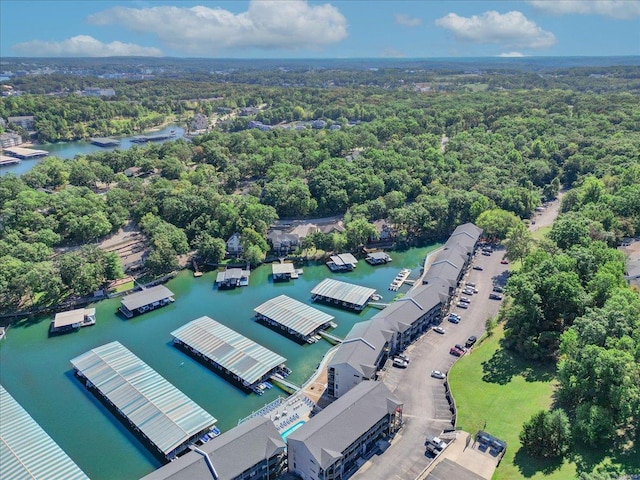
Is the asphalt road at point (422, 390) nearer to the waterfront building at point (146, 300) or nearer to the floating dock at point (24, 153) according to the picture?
the waterfront building at point (146, 300)

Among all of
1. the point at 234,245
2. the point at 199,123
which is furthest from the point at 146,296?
the point at 199,123

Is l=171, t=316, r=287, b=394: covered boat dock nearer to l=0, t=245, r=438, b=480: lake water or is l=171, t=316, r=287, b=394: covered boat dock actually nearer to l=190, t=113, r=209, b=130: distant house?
l=0, t=245, r=438, b=480: lake water

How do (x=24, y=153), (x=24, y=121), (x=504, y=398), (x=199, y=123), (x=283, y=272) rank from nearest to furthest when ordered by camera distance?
(x=504, y=398) → (x=283, y=272) → (x=24, y=153) → (x=24, y=121) → (x=199, y=123)

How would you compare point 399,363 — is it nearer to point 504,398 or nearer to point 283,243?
point 504,398

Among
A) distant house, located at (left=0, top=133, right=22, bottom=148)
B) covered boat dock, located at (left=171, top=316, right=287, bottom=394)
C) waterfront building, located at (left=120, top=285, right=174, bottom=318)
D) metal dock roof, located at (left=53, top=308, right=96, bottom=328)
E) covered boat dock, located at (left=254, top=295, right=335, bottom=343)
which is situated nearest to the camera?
covered boat dock, located at (left=171, top=316, right=287, bottom=394)

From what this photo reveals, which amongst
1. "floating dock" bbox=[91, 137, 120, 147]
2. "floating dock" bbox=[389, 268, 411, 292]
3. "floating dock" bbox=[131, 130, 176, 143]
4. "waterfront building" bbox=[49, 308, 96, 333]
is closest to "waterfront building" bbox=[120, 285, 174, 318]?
"waterfront building" bbox=[49, 308, 96, 333]

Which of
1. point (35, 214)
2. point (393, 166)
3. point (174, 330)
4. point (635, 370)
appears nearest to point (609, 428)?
point (635, 370)
